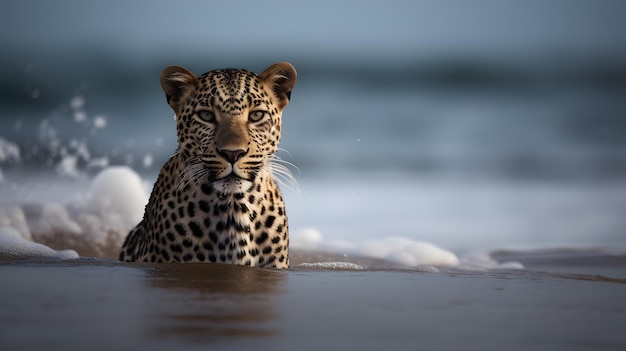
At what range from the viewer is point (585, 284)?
7.85 metres

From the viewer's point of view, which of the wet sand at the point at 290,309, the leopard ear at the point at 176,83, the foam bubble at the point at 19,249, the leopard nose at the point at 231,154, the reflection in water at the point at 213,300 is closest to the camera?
the wet sand at the point at 290,309

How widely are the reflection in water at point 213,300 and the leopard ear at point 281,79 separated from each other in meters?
1.72

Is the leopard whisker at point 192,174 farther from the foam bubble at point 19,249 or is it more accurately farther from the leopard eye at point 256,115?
the foam bubble at point 19,249

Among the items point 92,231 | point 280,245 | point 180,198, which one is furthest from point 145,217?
point 92,231

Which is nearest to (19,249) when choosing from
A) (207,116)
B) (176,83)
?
(176,83)

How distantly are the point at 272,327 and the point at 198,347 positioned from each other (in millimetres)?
686

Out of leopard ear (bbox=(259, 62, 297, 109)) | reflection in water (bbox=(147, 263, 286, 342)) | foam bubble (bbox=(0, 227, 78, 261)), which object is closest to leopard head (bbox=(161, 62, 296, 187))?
leopard ear (bbox=(259, 62, 297, 109))

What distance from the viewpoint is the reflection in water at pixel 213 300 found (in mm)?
4785

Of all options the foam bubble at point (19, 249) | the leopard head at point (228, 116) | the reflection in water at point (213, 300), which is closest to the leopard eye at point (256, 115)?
the leopard head at point (228, 116)

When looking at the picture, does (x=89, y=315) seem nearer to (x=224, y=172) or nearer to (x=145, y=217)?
(x=224, y=172)

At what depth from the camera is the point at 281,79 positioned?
8.37 metres

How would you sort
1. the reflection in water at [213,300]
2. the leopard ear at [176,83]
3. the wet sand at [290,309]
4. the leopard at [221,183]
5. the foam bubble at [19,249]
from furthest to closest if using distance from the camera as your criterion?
the foam bubble at [19,249]
the leopard ear at [176,83]
the leopard at [221,183]
the reflection in water at [213,300]
the wet sand at [290,309]

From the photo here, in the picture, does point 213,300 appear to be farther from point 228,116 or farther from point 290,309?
point 228,116

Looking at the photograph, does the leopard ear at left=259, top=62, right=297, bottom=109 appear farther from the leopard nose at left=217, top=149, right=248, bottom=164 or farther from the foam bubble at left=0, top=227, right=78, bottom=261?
the foam bubble at left=0, top=227, right=78, bottom=261
